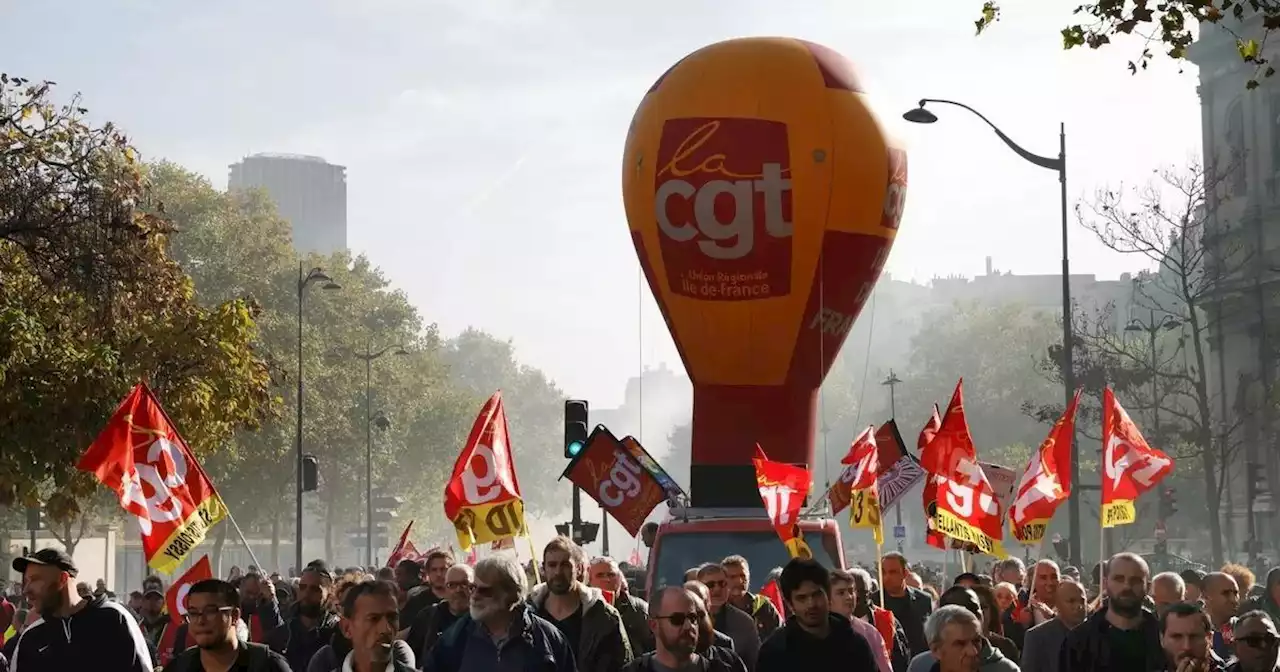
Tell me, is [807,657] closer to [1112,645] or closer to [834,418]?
[1112,645]

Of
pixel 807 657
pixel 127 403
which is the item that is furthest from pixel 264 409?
pixel 807 657

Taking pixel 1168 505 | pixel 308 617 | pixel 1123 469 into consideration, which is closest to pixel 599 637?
pixel 308 617

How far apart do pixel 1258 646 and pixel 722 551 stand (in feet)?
30.9

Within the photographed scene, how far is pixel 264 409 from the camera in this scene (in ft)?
87.4

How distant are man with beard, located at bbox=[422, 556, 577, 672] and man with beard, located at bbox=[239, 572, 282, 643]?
655 cm

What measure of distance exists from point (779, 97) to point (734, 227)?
1.57m

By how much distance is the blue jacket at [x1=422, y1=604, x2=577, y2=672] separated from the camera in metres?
8.70

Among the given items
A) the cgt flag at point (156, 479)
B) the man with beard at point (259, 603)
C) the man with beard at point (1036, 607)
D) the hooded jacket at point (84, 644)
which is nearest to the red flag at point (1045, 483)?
the man with beard at point (1036, 607)

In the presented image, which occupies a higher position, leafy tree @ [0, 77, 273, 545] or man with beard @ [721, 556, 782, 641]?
leafy tree @ [0, 77, 273, 545]

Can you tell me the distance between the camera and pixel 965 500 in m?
15.5

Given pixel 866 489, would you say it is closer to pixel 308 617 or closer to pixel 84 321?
pixel 308 617

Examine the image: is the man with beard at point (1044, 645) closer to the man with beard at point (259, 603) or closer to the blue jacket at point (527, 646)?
the blue jacket at point (527, 646)

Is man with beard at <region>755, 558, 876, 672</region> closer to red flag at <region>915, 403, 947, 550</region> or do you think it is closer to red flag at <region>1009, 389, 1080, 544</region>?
red flag at <region>915, 403, 947, 550</region>

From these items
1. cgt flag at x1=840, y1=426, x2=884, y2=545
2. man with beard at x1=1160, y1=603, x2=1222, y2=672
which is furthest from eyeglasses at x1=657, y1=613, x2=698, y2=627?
cgt flag at x1=840, y1=426, x2=884, y2=545
